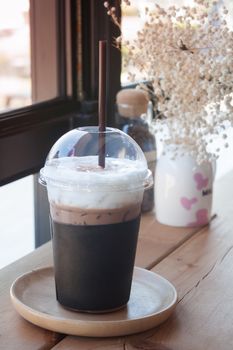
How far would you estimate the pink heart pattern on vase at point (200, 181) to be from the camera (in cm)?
140

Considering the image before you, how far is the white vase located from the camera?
1397mm

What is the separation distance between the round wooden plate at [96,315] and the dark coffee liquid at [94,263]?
0.02m

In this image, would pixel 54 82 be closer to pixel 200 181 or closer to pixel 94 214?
pixel 200 181

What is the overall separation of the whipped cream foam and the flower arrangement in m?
0.39

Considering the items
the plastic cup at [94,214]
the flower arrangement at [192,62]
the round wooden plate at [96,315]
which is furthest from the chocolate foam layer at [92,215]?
the flower arrangement at [192,62]

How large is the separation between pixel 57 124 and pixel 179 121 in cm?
35

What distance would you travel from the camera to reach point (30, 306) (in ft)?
3.16

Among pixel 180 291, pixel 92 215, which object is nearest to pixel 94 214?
pixel 92 215

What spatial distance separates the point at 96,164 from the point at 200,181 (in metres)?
0.51

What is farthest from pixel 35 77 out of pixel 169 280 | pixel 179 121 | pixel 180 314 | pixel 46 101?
pixel 180 314

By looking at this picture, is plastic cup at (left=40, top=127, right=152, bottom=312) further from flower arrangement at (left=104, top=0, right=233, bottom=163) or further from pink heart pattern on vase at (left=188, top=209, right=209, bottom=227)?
pink heart pattern on vase at (left=188, top=209, right=209, bottom=227)

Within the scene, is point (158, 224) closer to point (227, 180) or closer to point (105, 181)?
point (227, 180)

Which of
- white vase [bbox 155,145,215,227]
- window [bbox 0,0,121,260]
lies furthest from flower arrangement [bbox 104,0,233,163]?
window [bbox 0,0,121,260]

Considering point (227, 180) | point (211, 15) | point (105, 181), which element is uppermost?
point (211, 15)
